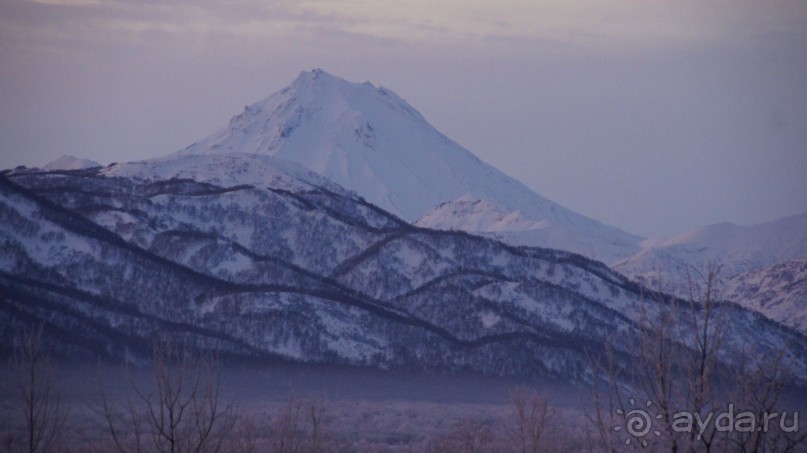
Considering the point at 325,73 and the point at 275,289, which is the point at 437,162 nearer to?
the point at 325,73

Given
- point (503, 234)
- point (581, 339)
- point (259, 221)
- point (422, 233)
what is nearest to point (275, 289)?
point (259, 221)

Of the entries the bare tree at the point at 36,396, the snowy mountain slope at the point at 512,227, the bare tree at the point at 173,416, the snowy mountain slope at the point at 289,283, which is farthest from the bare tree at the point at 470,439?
the snowy mountain slope at the point at 512,227

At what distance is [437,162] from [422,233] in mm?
83380

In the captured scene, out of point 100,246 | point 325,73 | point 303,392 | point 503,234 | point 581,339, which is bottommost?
point 303,392

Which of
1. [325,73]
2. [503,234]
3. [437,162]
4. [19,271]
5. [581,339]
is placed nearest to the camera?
[19,271]

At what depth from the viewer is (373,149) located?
15088 cm

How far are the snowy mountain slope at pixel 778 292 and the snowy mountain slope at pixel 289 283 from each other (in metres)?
11.7

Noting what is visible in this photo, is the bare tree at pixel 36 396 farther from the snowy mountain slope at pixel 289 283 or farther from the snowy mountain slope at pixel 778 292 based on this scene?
the snowy mountain slope at pixel 778 292

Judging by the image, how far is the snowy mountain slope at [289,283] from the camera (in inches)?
2297

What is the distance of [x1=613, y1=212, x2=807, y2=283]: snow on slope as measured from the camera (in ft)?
338

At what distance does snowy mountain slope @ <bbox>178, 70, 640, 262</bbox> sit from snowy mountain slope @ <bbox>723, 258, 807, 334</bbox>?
34.5m

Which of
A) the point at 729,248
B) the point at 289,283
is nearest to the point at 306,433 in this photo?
the point at 289,283

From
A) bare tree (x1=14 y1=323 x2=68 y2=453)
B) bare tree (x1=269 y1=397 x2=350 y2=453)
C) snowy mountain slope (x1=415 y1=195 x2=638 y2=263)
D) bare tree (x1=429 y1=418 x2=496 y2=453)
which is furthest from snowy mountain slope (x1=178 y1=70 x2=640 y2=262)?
bare tree (x1=14 y1=323 x2=68 y2=453)

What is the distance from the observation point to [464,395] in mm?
58250
